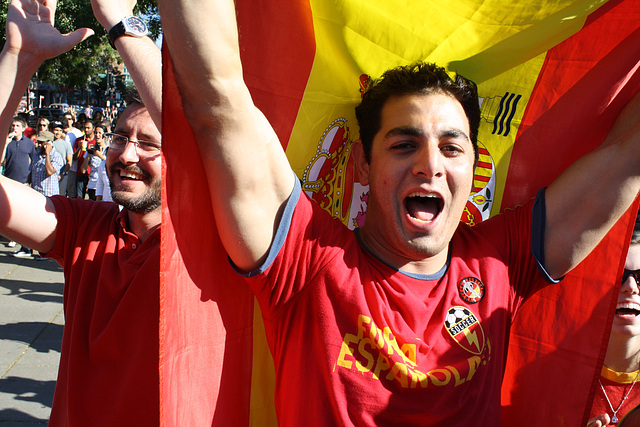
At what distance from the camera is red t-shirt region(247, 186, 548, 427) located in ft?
5.78

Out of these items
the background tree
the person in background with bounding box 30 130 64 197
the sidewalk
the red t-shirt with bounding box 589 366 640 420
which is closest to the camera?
the red t-shirt with bounding box 589 366 640 420

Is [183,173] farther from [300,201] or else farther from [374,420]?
[374,420]

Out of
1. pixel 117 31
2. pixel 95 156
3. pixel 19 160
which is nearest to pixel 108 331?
pixel 117 31

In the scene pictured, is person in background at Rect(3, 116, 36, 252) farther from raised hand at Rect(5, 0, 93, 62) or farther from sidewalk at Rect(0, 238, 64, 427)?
raised hand at Rect(5, 0, 93, 62)

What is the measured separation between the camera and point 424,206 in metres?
2.01

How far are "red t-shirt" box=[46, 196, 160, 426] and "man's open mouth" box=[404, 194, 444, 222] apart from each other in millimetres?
926

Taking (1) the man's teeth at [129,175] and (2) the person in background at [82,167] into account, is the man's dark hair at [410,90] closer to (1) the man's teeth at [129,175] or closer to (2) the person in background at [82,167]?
(1) the man's teeth at [129,175]

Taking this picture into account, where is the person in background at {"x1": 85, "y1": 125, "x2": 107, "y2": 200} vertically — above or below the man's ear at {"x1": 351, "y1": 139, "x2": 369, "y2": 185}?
above

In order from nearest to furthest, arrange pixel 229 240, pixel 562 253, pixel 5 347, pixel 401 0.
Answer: pixel 229 240
pixel 562 253
pixel 401 0
pixel 5 347

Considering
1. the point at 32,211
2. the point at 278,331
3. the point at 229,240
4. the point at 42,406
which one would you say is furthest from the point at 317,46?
the point at 42,406

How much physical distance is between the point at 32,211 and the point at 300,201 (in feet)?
3.58

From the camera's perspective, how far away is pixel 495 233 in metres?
2.14

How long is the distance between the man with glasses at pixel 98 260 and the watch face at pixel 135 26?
3 centimetres

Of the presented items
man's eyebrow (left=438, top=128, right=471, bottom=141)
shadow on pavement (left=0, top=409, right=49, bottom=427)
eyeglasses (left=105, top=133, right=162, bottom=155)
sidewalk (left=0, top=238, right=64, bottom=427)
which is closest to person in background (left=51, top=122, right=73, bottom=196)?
sidewalk (left=0, top=238, right=64, bottom=427)
